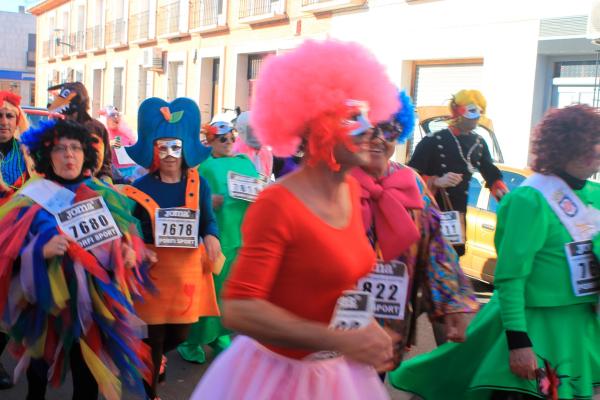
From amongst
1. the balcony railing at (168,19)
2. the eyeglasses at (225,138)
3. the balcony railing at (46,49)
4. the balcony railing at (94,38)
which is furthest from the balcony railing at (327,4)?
the balcony railing at (46,49)

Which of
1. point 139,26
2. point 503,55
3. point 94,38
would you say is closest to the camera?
point 503,55

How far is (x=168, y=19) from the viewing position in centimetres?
2897

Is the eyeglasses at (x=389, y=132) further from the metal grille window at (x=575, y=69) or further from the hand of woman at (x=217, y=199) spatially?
the metal grille window at (x=575, y=69)

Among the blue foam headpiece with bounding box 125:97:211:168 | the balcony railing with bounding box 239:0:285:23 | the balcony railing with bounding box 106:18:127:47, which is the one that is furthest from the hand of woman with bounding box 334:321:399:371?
the balcony railing with bounding box 106:18:127:47

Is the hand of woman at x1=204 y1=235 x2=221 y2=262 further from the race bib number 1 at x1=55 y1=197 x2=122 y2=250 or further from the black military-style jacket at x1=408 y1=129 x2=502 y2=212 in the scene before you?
the black military-style jacket at x1=408 y1=129 x2=502 y2=212

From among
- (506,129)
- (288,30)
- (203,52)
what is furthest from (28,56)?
(506,129)

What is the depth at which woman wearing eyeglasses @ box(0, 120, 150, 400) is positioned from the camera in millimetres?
3713

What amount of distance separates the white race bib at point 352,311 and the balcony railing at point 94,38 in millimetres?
37295

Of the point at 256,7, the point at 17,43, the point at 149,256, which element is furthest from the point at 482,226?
the point at 17,43

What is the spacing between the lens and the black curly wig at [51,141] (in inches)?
156

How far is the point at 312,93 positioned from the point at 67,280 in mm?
2130

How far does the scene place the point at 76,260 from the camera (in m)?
3.75

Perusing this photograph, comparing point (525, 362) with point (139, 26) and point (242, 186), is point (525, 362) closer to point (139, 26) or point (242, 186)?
point (242, 186)

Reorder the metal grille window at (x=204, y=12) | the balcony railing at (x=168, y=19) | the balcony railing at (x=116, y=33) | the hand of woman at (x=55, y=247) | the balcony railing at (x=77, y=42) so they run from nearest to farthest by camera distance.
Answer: the hand of woman at (x=55, y=247) → the metal grille window at (x=204, y=12) → the balcony railing at (x=168, y=19) → the balcony railing at (x=116, y=33) → the balcony railing at (x=77, y=42)
